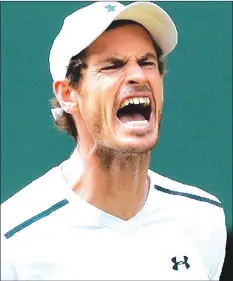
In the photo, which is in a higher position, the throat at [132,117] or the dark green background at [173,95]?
the dark green background at [173,95]

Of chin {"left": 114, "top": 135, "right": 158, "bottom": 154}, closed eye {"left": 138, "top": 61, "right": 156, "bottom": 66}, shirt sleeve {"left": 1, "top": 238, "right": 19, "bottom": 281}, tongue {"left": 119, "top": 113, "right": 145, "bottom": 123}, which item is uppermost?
closed eye {"left": 138, "top": 61, "right": 156, "bottom": 66}

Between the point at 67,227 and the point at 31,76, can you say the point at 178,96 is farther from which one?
the point at 67,227

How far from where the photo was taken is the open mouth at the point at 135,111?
7.38 feet

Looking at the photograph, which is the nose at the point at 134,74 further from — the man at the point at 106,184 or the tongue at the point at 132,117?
the tongue at the point at 132,117

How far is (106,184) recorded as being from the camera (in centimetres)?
230

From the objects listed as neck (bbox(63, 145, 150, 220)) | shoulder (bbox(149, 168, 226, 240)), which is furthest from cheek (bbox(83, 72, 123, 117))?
shoulder (bbox(149, 168, 226, 240))

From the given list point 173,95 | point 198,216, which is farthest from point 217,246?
point 173,95

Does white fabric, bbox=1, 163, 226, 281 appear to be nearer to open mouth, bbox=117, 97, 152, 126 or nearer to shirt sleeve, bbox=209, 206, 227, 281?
shirt sleeve, bbox=209, 206, 227, 281

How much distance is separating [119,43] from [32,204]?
459 mm

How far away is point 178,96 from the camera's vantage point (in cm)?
350

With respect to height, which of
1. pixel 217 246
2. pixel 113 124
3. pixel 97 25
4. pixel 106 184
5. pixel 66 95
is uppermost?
pixel 97 25

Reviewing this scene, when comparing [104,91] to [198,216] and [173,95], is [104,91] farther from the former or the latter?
[173,95]

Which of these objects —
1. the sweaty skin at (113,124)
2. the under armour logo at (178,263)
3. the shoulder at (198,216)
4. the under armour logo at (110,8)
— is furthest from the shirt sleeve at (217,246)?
the under armour logo at (110,8)

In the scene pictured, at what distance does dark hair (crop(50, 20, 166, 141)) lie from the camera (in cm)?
230
